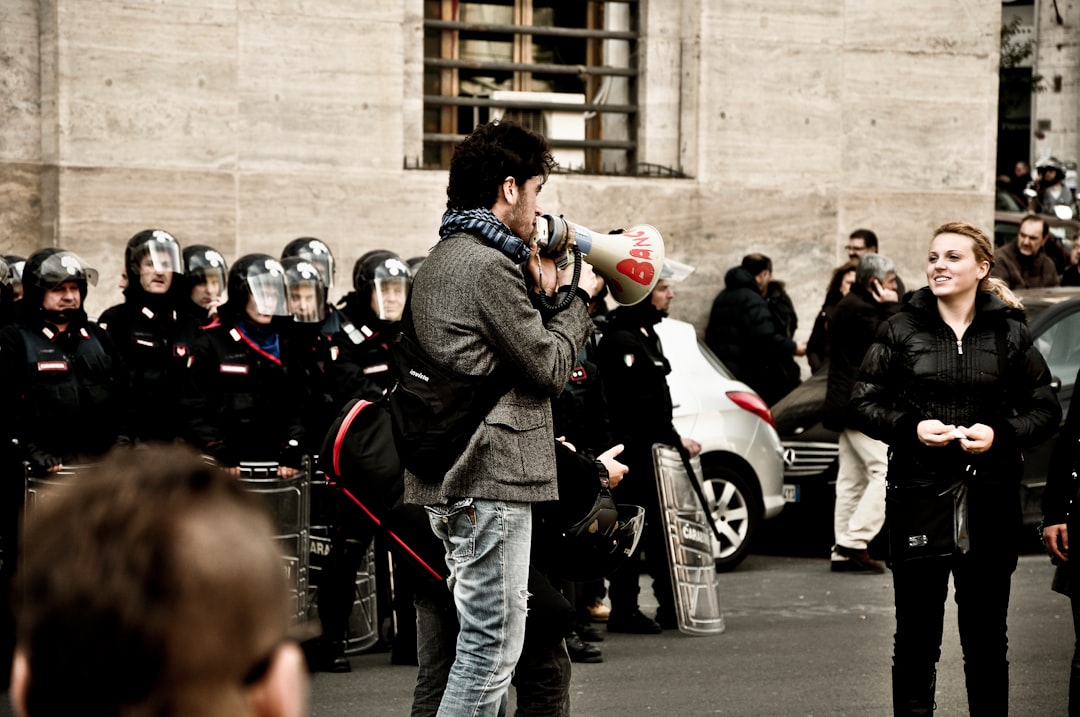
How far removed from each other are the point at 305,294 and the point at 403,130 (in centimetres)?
581

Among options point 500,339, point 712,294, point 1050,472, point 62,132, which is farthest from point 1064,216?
point 500,339

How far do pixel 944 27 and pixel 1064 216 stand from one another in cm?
651

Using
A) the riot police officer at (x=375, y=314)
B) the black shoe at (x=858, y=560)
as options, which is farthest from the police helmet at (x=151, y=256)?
the black shoe at (x=858, y=560)

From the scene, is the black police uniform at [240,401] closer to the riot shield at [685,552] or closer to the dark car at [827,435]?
the riot shield at [685,552]

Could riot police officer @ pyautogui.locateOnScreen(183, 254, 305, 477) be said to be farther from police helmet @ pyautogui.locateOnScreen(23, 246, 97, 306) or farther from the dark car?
the dark car

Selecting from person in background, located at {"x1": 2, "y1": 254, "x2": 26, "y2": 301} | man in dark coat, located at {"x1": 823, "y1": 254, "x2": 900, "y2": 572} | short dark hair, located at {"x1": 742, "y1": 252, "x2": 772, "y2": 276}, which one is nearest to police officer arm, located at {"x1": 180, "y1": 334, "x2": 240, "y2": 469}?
person in background, located at {"x1": 2, "y1": 254, "x2": 26, "y2": 301}

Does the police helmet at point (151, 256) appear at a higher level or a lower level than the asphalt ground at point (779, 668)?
higher

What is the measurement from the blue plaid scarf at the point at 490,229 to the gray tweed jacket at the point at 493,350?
1.1 inches

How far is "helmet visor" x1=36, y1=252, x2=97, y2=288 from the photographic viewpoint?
721cm

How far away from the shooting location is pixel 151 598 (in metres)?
1.48

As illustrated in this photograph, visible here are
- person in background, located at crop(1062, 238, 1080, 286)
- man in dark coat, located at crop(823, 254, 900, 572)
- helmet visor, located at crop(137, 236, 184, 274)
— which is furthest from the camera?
person in background, located at crop(1062, 238, 1080, 286)

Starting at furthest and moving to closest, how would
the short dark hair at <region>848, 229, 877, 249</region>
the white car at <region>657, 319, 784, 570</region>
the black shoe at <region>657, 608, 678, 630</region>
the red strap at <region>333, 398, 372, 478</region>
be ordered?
the short dark hair at <region>848, 229, 877, 249</region>, the white car at <region>657, 319, 784, 570</region>, the black shoe at <region>657, 608, 678, 630</region>, the red strap at <region>333, 398, 372, 478</region>

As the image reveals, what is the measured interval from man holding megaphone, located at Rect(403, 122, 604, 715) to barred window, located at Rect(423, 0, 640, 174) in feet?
31.5

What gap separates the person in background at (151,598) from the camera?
148 cm
